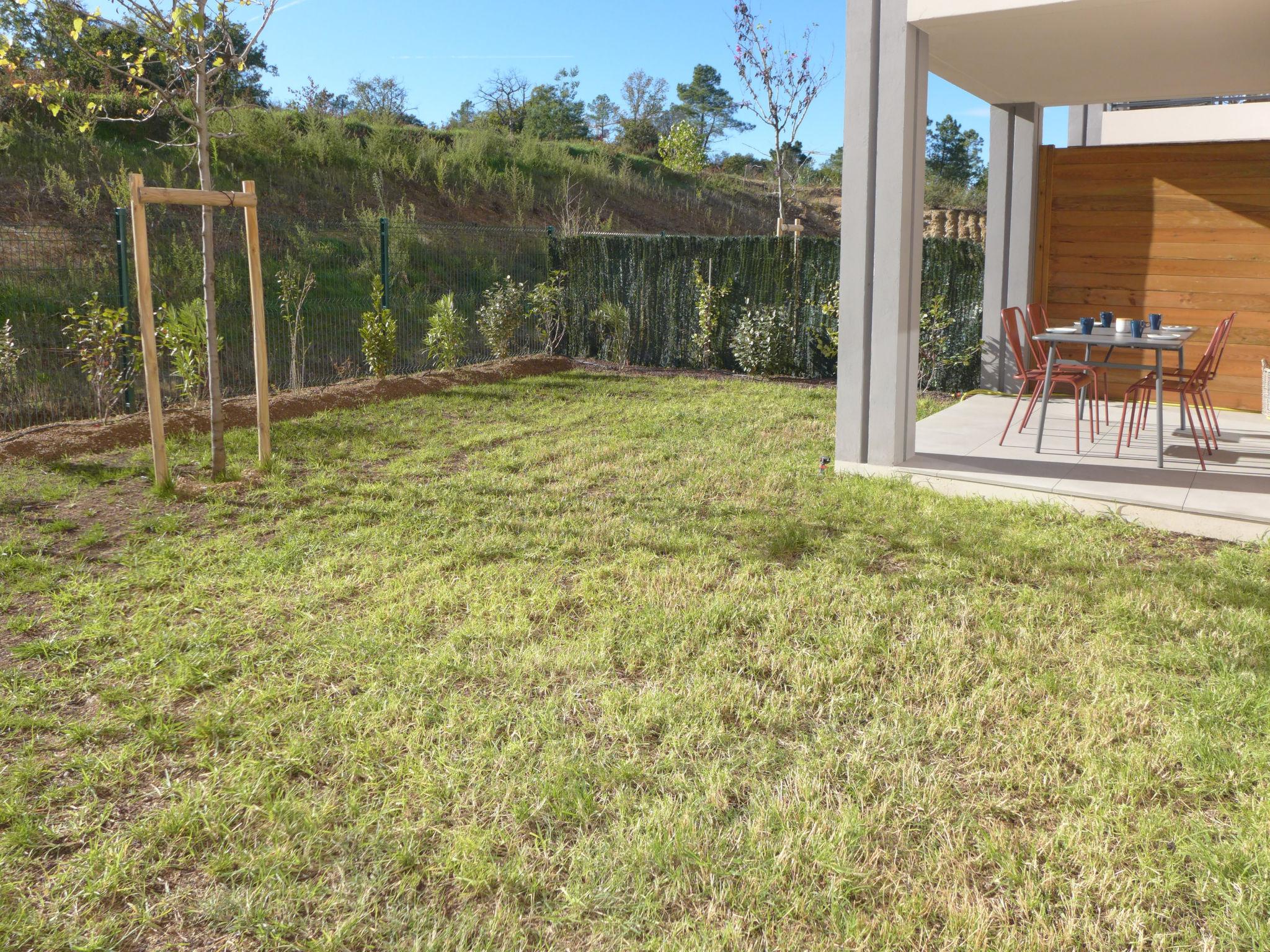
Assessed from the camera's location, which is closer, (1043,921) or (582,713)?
(1043,921)

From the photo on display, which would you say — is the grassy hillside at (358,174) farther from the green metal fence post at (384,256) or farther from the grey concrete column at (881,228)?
the grey concrete column at (881,228)

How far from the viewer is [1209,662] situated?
10.9ft

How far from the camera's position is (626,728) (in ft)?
9.51

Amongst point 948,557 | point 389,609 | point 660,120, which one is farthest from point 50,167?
point 660,120

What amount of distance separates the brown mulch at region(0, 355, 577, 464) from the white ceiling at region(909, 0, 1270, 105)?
213 inches

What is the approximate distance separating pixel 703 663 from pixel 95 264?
39.1 feet

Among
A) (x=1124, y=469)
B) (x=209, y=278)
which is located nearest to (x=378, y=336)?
(x=209, y=278)

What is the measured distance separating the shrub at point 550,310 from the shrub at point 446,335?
1684 millimetres

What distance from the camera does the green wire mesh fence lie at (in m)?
9.48

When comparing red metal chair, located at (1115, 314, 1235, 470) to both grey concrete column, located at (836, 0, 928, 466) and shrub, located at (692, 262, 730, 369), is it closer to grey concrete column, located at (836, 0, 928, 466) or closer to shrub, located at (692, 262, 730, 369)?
grey concrete column, located at (836, 0, 928, 466)

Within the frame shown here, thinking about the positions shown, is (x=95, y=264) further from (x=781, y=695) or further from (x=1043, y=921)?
(x=1043, y=921)

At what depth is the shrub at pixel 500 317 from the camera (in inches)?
437

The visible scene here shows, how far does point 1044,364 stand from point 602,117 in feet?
173

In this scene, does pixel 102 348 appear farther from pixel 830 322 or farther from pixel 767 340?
pixel 830 322
